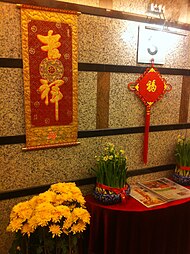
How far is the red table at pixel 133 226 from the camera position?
1.74 m

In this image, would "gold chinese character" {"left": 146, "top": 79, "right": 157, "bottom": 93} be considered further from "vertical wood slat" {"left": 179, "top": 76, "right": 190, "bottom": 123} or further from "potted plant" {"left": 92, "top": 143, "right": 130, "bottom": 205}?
"potted plant" {"left": 92, "top": 143, "right": 130, "bottom": 205}

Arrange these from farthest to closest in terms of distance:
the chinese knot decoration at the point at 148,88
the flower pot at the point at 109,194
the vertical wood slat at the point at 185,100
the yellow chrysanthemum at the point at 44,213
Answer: the vertical wood slat at the point at 185,100, the chinese knot decoration at the point at 148,88, the flower pot at the point at 109,194, the yellow chrysanthemum at the point at 44,213

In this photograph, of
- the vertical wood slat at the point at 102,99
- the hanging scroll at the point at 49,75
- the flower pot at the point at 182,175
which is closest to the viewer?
the hanging scroll at the point at 49,75

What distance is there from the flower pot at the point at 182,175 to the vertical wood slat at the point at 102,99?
0.88 metres

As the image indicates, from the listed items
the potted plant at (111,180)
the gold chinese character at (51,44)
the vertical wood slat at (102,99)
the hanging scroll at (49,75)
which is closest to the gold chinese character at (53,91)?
the hanging scroll at (49,75)

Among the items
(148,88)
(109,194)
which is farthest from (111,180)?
(148,88)

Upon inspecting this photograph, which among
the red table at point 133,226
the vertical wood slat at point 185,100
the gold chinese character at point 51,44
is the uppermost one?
the gold chinese character at point 51,44

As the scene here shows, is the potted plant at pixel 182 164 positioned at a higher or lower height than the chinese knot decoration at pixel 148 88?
lower

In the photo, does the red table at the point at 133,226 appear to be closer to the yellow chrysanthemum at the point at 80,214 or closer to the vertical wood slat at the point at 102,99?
the yellow chrysanthemum at the point at 80,214

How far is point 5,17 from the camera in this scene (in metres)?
1.57

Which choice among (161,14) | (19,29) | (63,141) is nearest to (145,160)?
(63,141)

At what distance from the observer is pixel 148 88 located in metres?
2.16

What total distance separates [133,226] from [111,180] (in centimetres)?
36

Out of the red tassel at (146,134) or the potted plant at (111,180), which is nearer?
the potted plant at (111,180)
